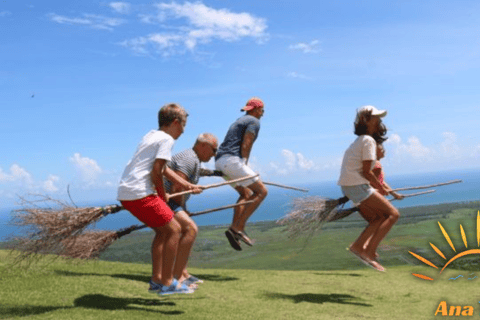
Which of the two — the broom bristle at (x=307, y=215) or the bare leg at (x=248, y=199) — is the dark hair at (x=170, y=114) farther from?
the broom bristle at (x=307, y=215)

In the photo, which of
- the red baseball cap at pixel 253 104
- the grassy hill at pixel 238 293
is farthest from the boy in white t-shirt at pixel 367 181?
the red baseball cap at pixel 253 104

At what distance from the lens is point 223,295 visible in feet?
23.9

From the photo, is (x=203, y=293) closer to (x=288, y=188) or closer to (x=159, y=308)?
(x=159, y=308)

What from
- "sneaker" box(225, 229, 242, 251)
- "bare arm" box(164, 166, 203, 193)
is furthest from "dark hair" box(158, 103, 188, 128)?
"sneaker" box(225, 229, 242, 251)

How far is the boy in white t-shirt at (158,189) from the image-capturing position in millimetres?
5188

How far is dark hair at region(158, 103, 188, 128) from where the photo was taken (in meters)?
5.50

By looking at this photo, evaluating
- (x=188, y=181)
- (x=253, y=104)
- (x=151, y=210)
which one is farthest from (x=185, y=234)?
(x=253, y=104)

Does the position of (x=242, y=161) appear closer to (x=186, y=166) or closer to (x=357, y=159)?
(x=186, y=166)

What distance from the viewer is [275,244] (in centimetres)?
10325

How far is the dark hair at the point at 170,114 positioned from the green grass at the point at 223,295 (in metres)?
2.20

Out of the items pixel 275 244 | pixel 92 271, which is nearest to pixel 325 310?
pixel 92 271

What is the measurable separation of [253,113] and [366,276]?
14.4ft

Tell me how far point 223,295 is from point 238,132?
8.54ft

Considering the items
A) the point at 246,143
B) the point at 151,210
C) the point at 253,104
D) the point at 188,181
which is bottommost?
the point at 151,210
